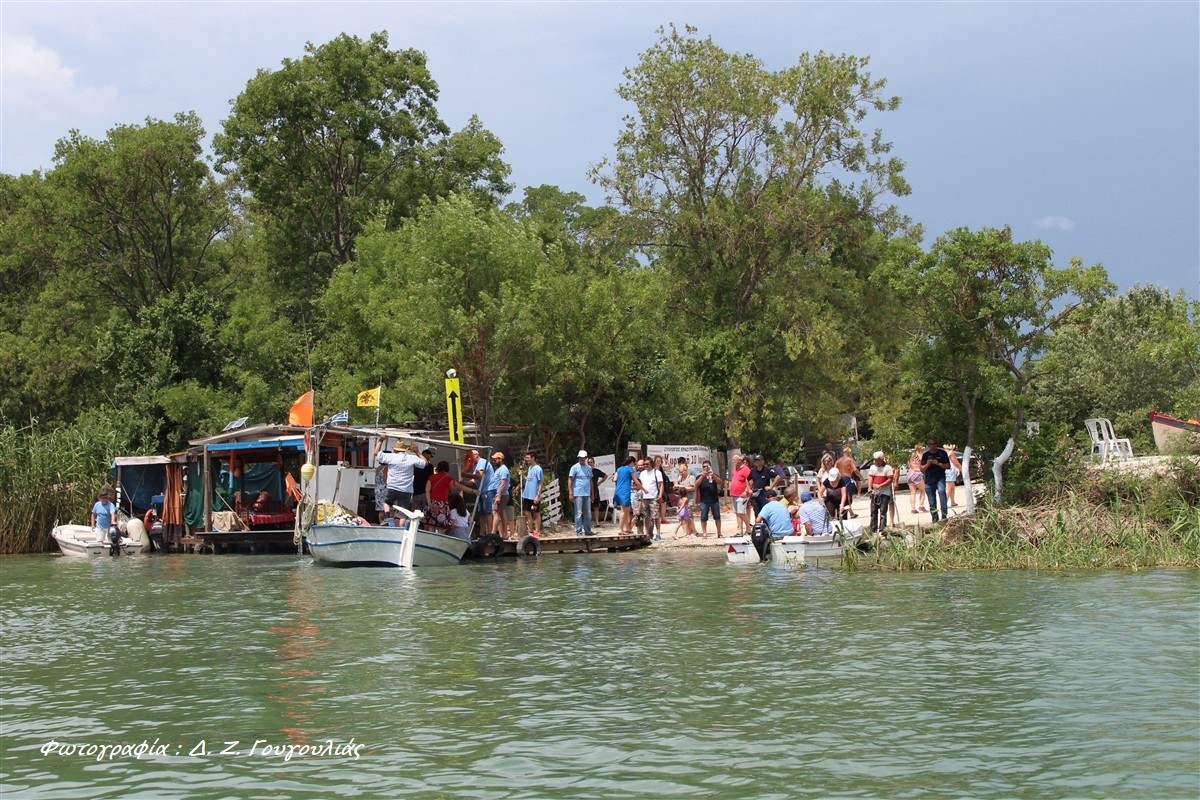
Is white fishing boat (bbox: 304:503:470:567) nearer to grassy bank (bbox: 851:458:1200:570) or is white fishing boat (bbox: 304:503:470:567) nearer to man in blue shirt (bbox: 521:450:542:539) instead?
man in blue shirt (bbox: 521:450:542:539)

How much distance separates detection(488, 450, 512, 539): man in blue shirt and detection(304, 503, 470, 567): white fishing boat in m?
1.54

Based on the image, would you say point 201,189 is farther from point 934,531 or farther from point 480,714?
point 480,714

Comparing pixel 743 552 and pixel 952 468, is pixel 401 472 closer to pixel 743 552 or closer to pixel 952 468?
pixel 743 552

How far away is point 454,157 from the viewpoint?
48938 mm

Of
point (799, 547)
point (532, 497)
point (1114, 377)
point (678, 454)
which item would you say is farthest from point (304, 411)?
point (1114, 377)

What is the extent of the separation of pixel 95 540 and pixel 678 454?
15.0m

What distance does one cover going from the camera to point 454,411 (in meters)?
28.0

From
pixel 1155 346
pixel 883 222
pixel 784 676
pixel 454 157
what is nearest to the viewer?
pixel 784 676

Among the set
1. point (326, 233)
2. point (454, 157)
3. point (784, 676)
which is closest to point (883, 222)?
point (454, 157)

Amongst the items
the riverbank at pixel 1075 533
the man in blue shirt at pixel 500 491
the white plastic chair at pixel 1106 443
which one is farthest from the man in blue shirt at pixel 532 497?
the white plastic chair at pixel 1106 443

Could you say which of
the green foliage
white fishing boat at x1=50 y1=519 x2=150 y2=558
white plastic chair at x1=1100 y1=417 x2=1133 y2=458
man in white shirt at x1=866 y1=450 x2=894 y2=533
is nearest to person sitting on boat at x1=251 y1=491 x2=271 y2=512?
white fishing boat at x1=50 y1=519 x2=150 y2=558

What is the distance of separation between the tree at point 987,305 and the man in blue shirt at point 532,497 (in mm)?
8376

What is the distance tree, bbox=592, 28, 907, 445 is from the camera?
4022cm

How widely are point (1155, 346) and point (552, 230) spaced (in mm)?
28796
